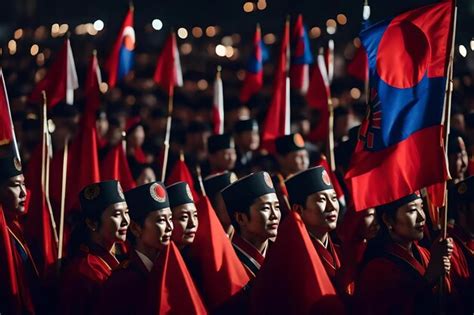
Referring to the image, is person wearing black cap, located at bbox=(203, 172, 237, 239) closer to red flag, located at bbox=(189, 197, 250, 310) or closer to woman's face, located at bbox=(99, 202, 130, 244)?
red flag, located at bbox=(189, 197, 250, 310)

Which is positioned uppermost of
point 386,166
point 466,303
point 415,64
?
point 415,64

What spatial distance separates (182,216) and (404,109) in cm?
197

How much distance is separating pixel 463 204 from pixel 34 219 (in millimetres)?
3605

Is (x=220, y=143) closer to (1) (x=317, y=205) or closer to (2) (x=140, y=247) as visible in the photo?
(1) (x=317, y=205)

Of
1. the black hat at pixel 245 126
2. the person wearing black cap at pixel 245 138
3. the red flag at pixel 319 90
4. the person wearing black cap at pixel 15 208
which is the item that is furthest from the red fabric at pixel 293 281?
the red flag at pixel 319 90

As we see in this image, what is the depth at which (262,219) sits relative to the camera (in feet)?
26.8

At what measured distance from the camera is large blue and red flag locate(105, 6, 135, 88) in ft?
43.8

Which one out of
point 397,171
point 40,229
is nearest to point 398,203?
point 397,171

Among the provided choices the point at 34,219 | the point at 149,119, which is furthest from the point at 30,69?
the point at 34,219

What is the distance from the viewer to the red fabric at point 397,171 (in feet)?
24.1

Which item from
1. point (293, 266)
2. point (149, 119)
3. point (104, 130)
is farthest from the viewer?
point (149, 119)

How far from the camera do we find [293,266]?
716cm

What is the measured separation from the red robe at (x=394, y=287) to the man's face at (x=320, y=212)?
2.61ft

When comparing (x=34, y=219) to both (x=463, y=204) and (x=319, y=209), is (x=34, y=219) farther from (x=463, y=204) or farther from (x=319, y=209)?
(x=463, y=204)
